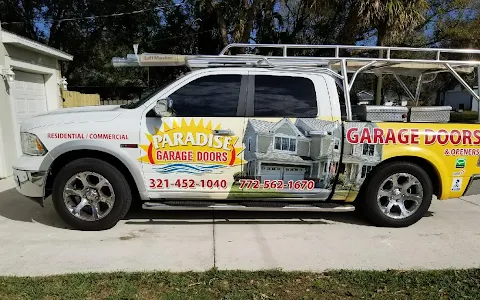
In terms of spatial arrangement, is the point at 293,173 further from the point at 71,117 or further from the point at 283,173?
the point at 71,117

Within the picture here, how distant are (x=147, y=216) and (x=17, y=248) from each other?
1.62 metres

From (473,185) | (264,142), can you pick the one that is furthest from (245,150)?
(473,185)

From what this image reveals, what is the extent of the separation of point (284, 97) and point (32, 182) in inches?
126

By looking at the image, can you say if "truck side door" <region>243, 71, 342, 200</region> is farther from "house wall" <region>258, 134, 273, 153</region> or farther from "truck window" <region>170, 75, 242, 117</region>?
"truck window" <region>170, 75, 242, 117</region>

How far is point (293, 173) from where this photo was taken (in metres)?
4.83

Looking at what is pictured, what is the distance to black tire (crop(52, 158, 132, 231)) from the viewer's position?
15.3 ft

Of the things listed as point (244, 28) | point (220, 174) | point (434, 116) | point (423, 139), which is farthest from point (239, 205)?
point (244, 28)

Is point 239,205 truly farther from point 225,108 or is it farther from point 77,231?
point 77,231

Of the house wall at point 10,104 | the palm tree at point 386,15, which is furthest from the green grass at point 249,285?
the palm tree at point 386,15

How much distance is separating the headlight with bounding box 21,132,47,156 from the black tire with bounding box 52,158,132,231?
0.34 meters

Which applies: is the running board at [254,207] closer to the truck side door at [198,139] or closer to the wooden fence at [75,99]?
the truck side door at [198,139]

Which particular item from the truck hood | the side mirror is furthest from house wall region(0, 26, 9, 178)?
the side mirror

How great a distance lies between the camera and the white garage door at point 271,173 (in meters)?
4.80

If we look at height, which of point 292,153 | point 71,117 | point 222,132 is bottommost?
point 292,153
